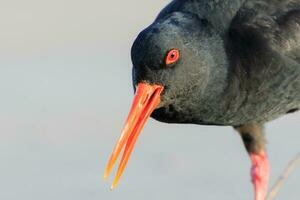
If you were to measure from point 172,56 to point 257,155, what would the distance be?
1.83 m

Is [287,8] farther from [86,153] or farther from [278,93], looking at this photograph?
[86,153]

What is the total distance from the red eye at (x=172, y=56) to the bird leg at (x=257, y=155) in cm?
125

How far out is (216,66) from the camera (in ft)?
35.0

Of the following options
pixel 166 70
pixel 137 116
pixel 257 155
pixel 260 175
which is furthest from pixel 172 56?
pixel 260 175

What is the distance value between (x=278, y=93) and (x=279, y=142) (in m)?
2.28

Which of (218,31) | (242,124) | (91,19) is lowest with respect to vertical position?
(91,19)

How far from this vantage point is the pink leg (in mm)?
12031

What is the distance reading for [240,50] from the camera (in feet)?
35.8

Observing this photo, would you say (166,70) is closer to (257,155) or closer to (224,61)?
(224,61)

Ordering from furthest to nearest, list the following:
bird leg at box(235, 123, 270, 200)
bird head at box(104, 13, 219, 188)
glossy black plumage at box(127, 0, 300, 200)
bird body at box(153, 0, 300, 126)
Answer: bird leg at box(235, 123, 270, 200)
bird body at box(153, 0, 300, 126)
glossy black plumage at box(127, 0, 300, 200)
bird head at box(104, 13, 219, 188)

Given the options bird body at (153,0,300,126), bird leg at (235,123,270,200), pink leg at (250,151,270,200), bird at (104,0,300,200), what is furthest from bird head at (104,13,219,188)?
pink leg at (250,151,270,200)

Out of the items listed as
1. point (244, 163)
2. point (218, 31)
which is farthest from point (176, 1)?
point (244, 163)

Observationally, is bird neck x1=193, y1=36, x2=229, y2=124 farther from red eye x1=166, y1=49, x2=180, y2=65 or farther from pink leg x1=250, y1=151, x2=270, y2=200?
pink leg x1=250, y1=151, x2=270, y2=200

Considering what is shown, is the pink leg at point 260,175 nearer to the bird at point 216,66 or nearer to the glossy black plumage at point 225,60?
the bird at point 216,66
